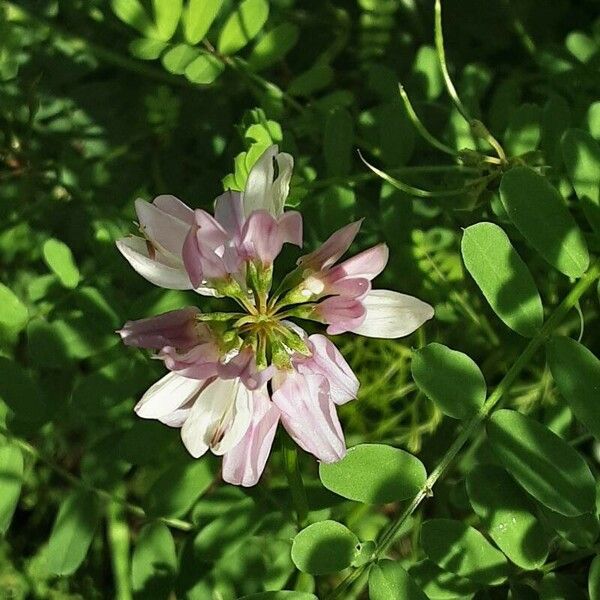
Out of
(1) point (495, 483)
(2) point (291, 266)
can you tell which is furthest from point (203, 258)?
(1) point (495, 483)

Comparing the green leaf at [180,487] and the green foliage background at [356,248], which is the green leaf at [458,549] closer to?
the green foliage background at [356,248]

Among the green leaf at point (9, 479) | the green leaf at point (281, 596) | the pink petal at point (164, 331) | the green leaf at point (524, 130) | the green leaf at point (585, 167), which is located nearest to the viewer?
the pink petal at point (164, 331)

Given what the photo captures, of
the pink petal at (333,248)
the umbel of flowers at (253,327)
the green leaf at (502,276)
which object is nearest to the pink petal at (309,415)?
the umbel of flowers at (253,327)

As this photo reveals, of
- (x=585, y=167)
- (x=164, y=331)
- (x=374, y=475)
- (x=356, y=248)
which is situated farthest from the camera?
(x=356, y=248)

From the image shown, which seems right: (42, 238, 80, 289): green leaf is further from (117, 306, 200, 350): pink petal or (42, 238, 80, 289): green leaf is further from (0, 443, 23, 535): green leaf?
(117, 306, 200, 350): pink petal

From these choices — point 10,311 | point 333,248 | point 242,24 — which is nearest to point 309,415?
point 333,248

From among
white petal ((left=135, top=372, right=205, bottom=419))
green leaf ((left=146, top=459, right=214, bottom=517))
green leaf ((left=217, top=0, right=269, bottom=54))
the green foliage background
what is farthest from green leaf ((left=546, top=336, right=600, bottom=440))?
green leaf ((left=217, top=0, right=269, bottom=54))

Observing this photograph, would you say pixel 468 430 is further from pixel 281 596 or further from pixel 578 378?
pixel 281 596

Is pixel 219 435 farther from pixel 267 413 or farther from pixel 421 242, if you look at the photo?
pixel 421 242
